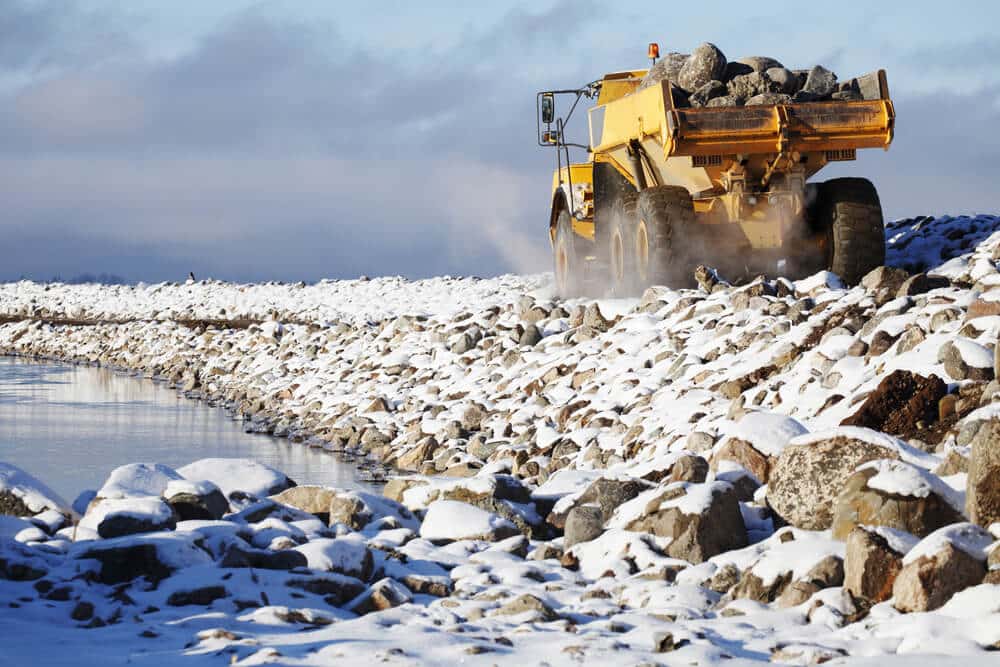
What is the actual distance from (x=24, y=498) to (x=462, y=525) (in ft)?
8.52

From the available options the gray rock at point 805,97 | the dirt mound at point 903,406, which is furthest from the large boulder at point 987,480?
the gray rock at point 805,97

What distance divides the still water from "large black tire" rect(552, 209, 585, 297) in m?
5.14

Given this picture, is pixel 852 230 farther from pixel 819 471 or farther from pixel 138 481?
pixel 138 481

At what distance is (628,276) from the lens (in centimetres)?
1546

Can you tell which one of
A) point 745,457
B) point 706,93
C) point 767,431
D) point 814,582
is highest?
point 706,93

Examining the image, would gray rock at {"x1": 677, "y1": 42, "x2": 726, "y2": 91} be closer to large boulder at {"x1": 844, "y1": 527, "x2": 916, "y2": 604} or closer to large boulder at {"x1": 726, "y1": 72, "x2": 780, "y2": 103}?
large boulder at {"x1": 726, "y1": 72, "x2": 780, "y2": 103}

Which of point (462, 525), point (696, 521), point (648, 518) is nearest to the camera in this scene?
point (696, 521)

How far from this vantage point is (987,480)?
5.93 m

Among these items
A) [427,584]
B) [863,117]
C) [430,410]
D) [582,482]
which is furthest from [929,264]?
[427,584]

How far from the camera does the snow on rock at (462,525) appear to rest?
734 cm

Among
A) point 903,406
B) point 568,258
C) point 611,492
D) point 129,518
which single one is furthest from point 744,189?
point 129,518

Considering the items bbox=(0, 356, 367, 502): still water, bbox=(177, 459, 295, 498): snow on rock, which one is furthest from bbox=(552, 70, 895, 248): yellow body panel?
bbox=(177, 459, 295, 498): snow on rock

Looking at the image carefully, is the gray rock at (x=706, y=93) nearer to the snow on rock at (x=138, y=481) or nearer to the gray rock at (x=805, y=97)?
the gray rock at (x=805, y=97)

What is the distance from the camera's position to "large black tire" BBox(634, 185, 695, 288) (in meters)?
13.8
